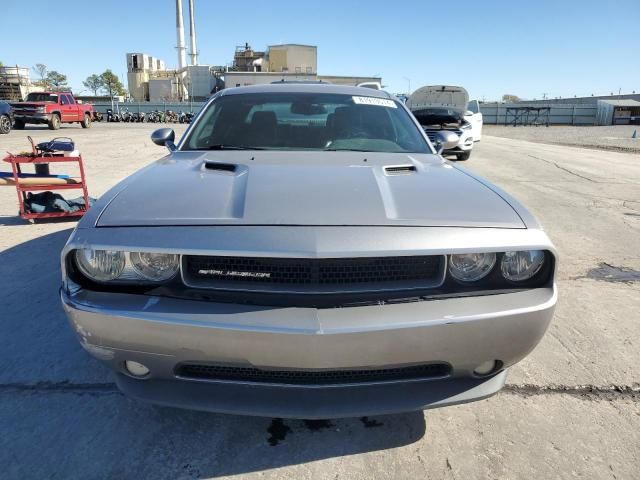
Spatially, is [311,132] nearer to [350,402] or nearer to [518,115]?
[350,402]

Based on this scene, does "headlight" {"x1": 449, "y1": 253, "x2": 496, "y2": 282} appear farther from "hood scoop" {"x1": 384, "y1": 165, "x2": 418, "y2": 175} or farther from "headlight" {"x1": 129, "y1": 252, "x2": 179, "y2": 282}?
"headlight" {"x1": 129, "y1": 252, "x2": 179, "y2": 282}

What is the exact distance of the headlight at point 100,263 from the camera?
1.60m

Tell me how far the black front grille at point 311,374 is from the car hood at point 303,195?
52 centimetres

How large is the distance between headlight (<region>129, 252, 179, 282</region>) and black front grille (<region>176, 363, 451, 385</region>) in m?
0.33

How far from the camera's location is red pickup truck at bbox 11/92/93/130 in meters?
21.3

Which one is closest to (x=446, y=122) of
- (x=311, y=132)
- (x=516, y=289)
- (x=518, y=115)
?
(x=311, y=132)

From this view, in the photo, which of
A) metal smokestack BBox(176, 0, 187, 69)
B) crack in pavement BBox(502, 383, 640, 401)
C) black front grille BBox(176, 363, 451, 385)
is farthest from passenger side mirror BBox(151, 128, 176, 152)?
metal smokestack BBox(176, 0, 187, 69)

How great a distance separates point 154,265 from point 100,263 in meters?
0.19

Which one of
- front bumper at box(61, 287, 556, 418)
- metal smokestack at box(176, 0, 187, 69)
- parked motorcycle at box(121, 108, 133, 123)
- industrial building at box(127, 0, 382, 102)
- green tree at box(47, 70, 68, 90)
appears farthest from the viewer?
green tree at box(47, 70, 68, 90)

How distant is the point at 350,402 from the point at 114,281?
0.95 meters

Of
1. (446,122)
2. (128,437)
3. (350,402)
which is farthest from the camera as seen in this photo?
(446,122)

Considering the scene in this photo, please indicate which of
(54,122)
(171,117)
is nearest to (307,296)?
(54,122)

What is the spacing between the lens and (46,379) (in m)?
2.24

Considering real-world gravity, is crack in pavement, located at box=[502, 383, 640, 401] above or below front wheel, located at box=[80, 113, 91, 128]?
below
